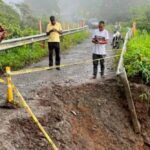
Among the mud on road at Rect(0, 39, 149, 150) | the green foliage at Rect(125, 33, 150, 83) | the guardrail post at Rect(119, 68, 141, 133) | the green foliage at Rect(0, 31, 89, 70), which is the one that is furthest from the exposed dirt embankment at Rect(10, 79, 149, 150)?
the green foliage at Rect(0, 31, 89, 70)

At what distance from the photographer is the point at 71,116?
27.9 ft

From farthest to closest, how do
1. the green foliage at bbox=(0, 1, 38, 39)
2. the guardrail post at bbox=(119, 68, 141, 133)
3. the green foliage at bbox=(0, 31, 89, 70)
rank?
the green foliage at bbox=(0, 1, 38, 39) < the green foliage at bbox=(0, 31, 89, 70) < the guardrail post at bbox=(119, 68, 141, 133)

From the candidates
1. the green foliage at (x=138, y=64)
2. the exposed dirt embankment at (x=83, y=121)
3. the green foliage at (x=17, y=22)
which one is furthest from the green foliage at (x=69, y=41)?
the exposed dirt embankment at (x=83, y=121)

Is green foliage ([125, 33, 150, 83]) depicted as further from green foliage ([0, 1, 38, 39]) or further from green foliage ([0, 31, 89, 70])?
green foliage ([0, 1, 38, 39])

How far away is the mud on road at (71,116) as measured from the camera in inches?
282

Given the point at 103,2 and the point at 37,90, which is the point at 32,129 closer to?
the point at 37,90

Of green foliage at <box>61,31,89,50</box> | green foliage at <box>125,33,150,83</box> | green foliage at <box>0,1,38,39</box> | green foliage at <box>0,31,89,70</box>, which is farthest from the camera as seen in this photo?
green foliage at <box>61,31,89,50</box>

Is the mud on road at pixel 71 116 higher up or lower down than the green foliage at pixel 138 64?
lower down

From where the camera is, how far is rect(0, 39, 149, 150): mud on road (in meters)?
7.17

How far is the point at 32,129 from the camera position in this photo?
7.25 meters

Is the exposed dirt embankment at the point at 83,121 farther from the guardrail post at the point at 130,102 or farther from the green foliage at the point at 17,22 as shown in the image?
the green foliage at the point at 17,22

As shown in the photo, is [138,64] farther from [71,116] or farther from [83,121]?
[71,116]

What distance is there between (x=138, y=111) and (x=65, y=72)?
10.5 ft

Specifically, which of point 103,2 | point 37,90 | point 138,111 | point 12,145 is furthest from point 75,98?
point 103,2
